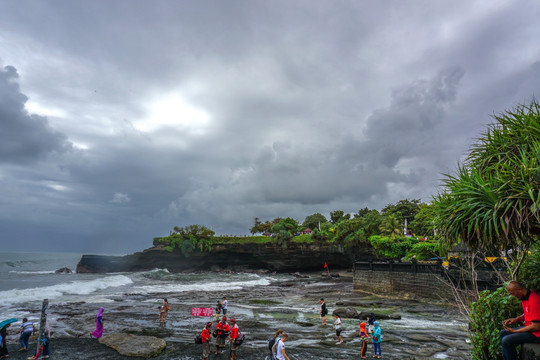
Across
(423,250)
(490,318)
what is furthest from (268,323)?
(423,250)

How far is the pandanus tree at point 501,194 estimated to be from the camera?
18.5 feet

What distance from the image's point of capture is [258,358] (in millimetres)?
12820

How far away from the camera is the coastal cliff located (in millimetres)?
75125

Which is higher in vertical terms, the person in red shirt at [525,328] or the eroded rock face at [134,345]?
the person in red shirt at [525,328]

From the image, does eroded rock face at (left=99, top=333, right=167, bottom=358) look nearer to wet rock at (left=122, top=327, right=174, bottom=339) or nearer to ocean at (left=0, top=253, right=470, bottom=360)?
ocean at (left=0, top=253, right=470, bottom=360)

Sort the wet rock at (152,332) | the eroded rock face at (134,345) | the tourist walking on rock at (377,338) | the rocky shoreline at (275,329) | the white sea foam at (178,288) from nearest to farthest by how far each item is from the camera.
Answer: the tourist walking on rock at (377,338)
the eroded rock face at (134,345)
the rocky shoreline at (275,329)
the wet rock at (152,332)
the white sea foam at (178,288)

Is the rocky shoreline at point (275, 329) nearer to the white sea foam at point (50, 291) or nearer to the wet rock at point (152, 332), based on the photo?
the wet rock at point (152, 332)

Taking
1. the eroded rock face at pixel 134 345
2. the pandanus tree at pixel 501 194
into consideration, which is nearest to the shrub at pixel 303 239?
the eroded rock face at pixel 134 345

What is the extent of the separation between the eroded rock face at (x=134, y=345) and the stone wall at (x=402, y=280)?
69.7 ft

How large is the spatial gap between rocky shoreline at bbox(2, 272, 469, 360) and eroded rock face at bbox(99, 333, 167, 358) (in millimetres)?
259

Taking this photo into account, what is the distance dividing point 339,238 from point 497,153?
64.2m

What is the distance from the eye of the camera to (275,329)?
18062 mm

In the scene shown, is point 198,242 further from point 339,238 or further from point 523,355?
point 523,355

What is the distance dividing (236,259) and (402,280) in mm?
56204
